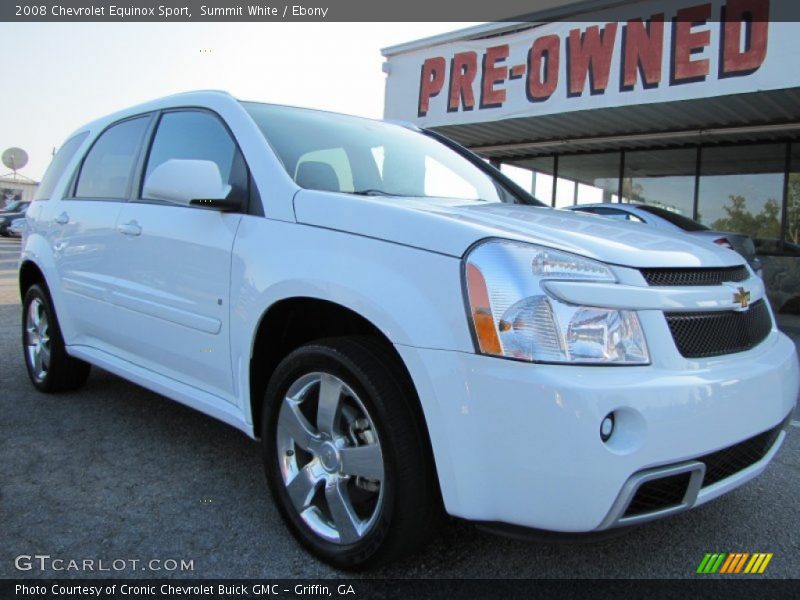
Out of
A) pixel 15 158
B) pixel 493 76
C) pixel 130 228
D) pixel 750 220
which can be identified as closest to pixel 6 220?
pixel 15 158

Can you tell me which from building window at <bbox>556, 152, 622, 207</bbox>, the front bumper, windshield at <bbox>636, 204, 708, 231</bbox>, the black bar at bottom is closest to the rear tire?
the black bar at bottom

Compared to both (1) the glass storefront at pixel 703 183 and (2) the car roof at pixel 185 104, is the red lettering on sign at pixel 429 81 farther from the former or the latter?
(2) the car roof at pixel 185 104

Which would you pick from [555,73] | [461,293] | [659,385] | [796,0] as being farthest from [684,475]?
[555,73]

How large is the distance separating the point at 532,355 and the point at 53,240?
331cm

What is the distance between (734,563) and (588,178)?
11991mm

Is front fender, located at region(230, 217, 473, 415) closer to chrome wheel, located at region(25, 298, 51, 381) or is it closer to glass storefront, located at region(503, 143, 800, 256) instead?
chrome wheel, located at region(25, 298, 51, 381)

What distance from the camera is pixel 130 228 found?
3.15 metres

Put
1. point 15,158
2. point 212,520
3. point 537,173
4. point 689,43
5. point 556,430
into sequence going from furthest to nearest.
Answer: point 15,158 → point 537,173 → point 689,43 → point 212,520 → point 556,430

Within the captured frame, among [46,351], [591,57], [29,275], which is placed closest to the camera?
[46,351]

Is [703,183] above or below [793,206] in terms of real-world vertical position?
above

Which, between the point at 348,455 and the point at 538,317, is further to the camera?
the point at 348,455

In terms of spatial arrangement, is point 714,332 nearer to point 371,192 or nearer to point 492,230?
point 492,230

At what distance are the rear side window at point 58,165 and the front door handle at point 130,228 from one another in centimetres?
127

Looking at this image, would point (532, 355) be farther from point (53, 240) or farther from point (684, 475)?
point (53, 240)
